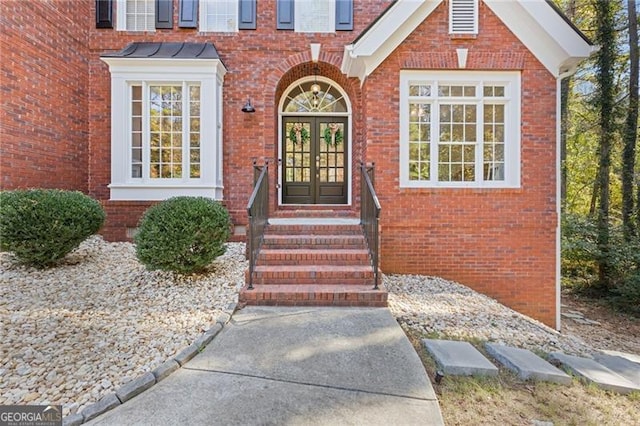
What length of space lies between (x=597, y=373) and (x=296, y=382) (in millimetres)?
2924

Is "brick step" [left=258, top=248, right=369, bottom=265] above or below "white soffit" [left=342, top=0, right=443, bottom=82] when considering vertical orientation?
below

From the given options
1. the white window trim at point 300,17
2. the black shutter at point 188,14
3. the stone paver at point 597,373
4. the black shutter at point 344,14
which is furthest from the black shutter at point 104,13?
the stone paver at point 597,373

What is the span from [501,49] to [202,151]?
649cm

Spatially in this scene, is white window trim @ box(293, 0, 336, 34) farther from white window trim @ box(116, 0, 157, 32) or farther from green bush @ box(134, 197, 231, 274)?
green bush @ box(134, 197, 231, 274)

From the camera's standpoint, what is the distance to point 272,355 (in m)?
3.13

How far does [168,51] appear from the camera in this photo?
7164 mm

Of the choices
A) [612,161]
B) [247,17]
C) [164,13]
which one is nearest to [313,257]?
[247,17]

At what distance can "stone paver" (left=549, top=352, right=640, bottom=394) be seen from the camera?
291 centimetres

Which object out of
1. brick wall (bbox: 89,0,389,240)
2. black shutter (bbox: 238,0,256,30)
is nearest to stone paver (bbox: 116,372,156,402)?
brick wall (bbox: 89,0,389,240)

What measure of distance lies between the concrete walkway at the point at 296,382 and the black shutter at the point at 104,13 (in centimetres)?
789

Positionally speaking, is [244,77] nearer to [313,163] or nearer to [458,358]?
[313,163]

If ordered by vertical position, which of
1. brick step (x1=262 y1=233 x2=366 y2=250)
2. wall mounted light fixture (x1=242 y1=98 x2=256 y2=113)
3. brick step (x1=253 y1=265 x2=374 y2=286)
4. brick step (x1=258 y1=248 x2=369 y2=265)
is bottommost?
brick step (x1=253 y1=265 x2=374 y2=286)

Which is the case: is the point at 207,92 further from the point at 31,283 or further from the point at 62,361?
the point at 62,361

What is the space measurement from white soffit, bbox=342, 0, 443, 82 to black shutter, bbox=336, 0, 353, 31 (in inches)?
75.6
